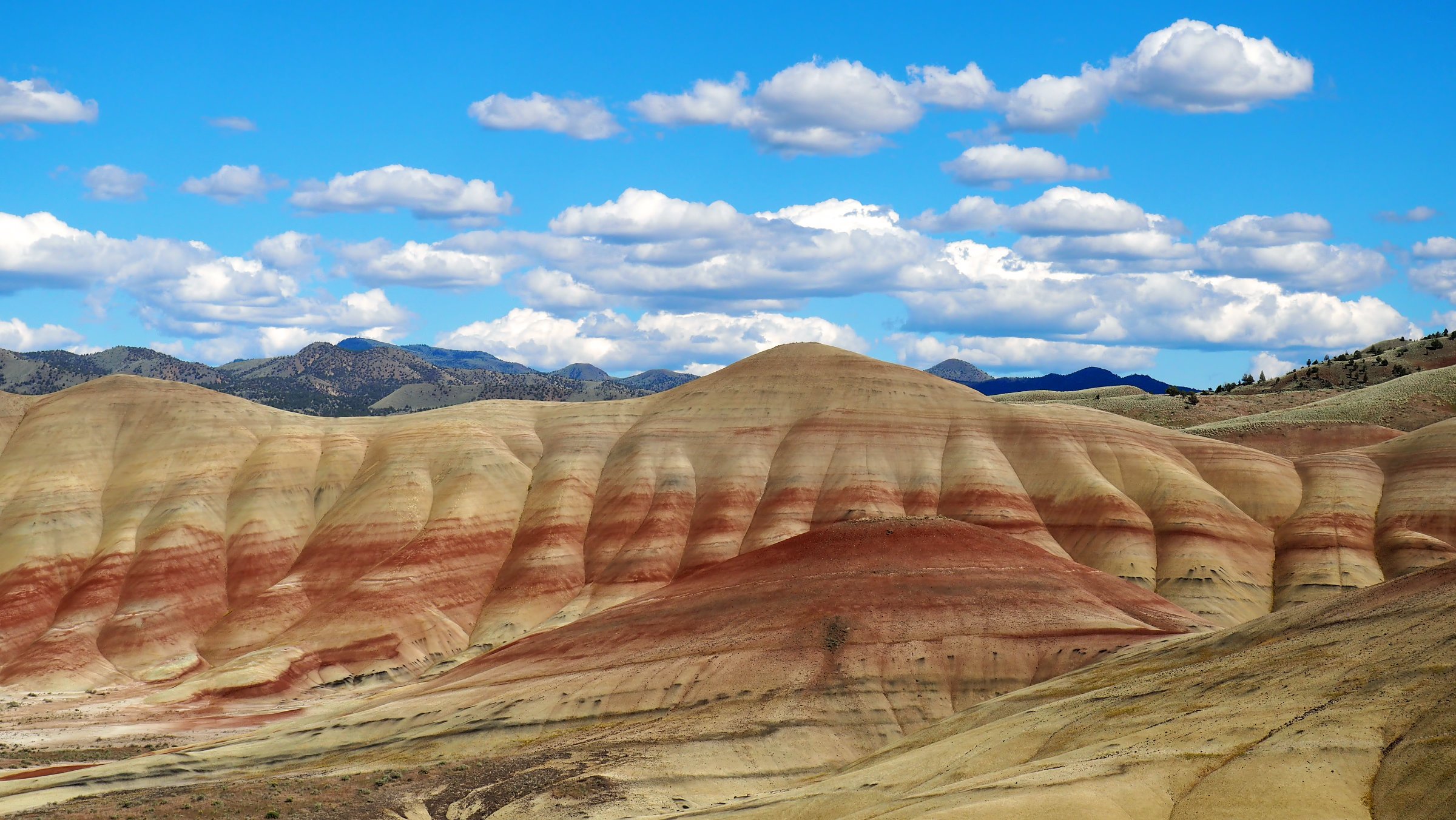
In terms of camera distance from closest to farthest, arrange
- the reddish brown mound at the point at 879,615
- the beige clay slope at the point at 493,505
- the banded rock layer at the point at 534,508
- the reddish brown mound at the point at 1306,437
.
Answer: the reddish brown mound at the point at 879,615 < the banded rock layer at the point at 534,508 < the beige clay slope at the point at 493,505 < the reddish brown mound at the point at 1306,437

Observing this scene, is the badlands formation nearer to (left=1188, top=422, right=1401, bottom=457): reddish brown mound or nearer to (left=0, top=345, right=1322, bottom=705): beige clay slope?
(left=0, top=345, right=1322, bottom=705): beige clay slope

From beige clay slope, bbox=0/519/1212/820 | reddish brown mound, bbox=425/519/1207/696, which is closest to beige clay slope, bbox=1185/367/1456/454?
reddish brown mound, bbox=425/519/1207/696

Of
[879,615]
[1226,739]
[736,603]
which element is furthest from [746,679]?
[1226,739]

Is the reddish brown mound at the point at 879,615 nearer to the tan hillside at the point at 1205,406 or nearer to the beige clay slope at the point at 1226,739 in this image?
the beige clay slope at the point at 1226,739

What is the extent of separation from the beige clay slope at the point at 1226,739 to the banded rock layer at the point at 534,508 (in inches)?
1657

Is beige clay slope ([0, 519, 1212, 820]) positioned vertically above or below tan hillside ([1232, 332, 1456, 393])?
below

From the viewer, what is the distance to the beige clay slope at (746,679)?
59344mm

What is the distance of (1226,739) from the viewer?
38438mm

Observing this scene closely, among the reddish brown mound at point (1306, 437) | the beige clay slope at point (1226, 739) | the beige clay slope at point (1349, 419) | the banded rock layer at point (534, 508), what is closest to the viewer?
the beige clay slope at point (1226, 739)

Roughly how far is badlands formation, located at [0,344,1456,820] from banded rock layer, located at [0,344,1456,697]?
1.15 feet

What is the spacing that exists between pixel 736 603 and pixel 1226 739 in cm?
3950

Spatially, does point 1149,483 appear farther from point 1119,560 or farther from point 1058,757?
point 1058,757

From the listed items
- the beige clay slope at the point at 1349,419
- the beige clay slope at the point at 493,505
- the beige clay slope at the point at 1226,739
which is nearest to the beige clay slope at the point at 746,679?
the beige clay slope at the point at 1226,739

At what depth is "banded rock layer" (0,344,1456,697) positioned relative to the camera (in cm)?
9881
